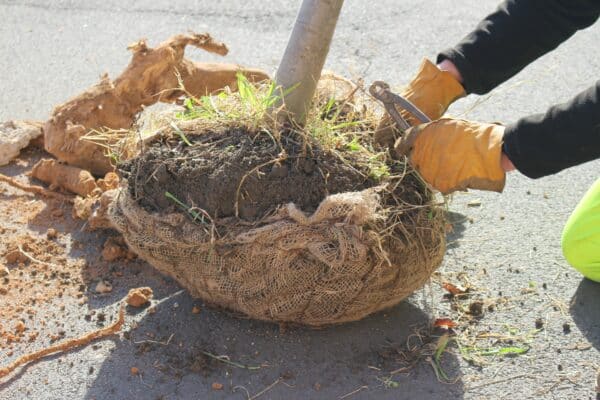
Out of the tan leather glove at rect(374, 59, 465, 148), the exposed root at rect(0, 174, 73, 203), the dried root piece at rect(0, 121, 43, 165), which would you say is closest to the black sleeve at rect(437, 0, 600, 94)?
the tan leather glove at rect(374, 59, 465, 148)

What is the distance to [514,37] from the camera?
296 cm

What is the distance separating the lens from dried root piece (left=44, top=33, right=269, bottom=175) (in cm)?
374

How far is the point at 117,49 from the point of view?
209 inches

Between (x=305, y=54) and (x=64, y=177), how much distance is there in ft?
5.11

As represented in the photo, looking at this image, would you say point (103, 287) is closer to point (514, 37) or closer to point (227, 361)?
point (227, 361)

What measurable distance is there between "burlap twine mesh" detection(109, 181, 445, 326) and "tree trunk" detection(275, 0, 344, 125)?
475mm

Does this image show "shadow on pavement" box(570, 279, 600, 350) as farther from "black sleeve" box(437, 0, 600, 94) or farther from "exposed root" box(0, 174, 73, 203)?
"exposed root" box(0, 174, 73, 203)

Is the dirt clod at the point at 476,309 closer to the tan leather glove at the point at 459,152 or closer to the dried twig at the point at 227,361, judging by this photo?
the tan leather glove at the point at 459,152

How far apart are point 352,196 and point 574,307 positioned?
1229mm

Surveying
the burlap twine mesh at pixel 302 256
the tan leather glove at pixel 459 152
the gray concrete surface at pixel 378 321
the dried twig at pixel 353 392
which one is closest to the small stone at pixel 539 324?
the gray concrete surface at pixel 378 321

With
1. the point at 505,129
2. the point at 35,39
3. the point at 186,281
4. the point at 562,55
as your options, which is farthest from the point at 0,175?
the point at 562,55

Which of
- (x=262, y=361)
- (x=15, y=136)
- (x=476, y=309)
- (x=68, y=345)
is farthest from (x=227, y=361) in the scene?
(x=15, y=136)

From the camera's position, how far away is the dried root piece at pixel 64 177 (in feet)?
12.1

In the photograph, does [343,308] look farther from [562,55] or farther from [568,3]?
[562,55]
